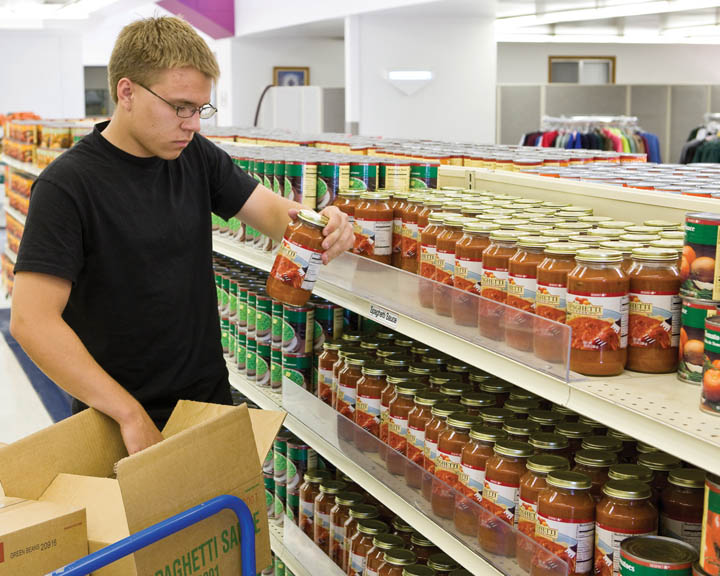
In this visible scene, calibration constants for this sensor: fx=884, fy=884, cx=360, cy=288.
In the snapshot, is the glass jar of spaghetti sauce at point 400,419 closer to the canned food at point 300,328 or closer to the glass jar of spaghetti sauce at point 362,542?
A: the glass jar of spaghetti sauce at point 362,542

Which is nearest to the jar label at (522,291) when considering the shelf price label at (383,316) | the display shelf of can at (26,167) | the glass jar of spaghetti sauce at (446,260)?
the glass jar of spaghetti sauce at (446,260)

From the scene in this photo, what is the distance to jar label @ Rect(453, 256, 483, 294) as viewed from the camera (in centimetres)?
186

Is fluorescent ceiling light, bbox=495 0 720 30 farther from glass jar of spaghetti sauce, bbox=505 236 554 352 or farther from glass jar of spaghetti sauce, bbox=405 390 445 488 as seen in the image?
glass jar of spaghetti sauce, bbox=505 236 554 352

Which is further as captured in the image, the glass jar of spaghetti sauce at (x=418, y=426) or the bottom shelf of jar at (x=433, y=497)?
the glass jar of spaghetti sauce at (x=418, y=426)

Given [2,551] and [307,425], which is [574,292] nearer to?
[2,551]

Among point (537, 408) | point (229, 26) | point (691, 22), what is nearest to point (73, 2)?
point (229, 26)

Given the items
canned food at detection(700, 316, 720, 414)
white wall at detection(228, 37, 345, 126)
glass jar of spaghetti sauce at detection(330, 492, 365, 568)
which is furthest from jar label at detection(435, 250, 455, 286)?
white wall at detection(228, 37, 345, 126)

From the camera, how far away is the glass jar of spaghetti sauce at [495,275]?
174 centimetres

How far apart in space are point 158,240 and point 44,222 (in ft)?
0.96

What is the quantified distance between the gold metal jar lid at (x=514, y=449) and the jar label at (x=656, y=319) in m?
0.39

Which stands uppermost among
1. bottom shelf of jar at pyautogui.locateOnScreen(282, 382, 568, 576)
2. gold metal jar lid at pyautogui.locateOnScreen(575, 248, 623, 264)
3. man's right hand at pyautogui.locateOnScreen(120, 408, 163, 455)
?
gold metal jar lid at pyautogui.locateOnScreen(575, 248, 623, 264)

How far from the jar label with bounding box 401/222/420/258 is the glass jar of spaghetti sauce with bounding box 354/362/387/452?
354mm

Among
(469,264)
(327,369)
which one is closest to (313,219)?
(469,264)

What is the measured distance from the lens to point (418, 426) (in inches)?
86.4
